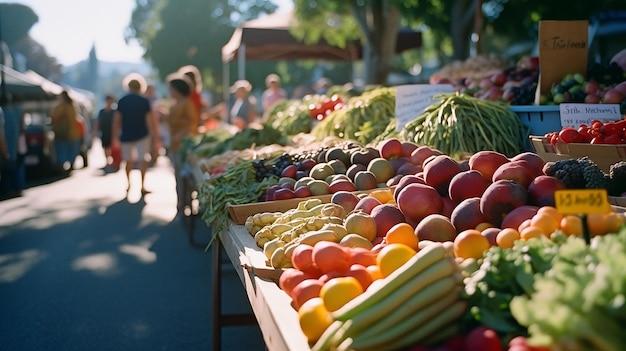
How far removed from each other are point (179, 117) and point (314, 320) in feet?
24.3

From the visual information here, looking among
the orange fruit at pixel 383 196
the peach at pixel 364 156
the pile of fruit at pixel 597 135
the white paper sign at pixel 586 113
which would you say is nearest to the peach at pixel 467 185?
the orange fruit at pixel 383 196

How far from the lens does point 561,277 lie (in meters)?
1.43

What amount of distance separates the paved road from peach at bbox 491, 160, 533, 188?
2.30 m

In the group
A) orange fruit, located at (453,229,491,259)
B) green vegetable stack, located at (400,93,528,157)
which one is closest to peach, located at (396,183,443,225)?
orange fruit, located at (453,229,491,259)

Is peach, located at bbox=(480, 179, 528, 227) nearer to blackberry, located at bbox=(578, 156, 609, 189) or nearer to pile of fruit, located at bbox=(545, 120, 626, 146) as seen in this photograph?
blackberry, located at bbox=(578, 156, 609, 189)

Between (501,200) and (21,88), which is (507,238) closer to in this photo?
(501,200)

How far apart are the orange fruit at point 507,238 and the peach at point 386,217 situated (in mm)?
644

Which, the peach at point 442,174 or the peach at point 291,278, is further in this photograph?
the peach at point 442,174

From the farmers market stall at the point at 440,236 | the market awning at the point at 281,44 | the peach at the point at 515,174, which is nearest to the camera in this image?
the farmers market stall at the point at 440,236

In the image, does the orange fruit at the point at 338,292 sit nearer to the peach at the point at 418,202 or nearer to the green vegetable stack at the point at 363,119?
the peach at the point at 418,202

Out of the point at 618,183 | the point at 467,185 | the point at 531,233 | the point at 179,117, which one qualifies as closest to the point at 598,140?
the point at 618,183

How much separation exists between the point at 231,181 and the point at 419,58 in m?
31.9

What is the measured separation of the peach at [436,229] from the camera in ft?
8.02

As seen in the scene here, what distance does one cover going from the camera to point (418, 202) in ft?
8.82
